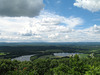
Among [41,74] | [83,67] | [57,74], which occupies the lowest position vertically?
[41,74]

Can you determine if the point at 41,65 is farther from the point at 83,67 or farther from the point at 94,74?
the point at 94,74

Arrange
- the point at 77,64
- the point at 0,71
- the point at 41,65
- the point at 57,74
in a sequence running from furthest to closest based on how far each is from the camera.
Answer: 1. the point at 41,65
2. the point at 0,71
3. the point at 57,74
4. the point at 77,64

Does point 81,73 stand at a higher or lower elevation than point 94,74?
lower

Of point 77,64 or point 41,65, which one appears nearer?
point 77,64

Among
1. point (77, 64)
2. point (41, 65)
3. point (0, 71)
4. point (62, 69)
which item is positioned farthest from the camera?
point (41, 65)

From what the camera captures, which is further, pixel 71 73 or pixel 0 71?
pixel 0 71

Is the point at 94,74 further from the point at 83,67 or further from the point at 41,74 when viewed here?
the point at 41,74

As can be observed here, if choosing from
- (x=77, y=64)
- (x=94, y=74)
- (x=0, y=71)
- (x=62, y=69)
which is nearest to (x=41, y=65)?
(x=0, y=71)

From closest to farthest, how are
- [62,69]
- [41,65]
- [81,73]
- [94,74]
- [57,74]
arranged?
[94,74]
[81,73]
[57,74]
[62,69]
[41,65]

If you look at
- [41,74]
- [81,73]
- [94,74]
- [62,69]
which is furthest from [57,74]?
[41,74]
